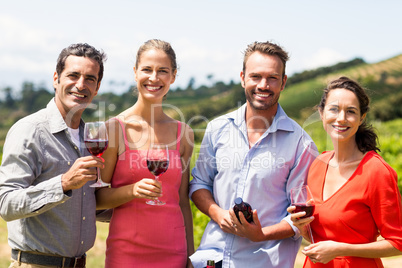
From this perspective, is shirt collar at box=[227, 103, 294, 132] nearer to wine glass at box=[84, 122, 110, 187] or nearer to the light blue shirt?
the light blue shirt

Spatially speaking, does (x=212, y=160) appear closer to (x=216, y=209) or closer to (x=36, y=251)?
(x=216, y=209)

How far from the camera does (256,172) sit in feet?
12.7

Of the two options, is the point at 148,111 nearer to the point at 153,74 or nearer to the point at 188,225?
the point at 153,74

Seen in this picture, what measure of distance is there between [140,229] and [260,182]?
1.10 m

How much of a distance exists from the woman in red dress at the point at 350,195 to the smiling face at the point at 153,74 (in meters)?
1.38

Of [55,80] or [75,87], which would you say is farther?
[55,80]

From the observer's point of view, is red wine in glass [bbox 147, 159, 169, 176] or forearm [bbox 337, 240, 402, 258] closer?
Result: forearm [bbox 337, 240, 402, 258]

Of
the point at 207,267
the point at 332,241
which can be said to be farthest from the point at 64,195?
the point at 332,241

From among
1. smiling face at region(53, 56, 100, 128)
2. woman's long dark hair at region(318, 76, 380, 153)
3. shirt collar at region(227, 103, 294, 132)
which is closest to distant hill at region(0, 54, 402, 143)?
shirt collar at region(227, 103, 294, 132)

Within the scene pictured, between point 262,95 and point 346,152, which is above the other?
point 262,95

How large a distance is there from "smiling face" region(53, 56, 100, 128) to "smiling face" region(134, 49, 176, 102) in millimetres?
410

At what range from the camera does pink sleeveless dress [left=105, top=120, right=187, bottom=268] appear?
3.75 meters

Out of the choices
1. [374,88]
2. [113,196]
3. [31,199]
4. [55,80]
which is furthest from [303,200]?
[374,88]

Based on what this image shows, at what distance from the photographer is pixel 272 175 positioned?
12.6 ft
